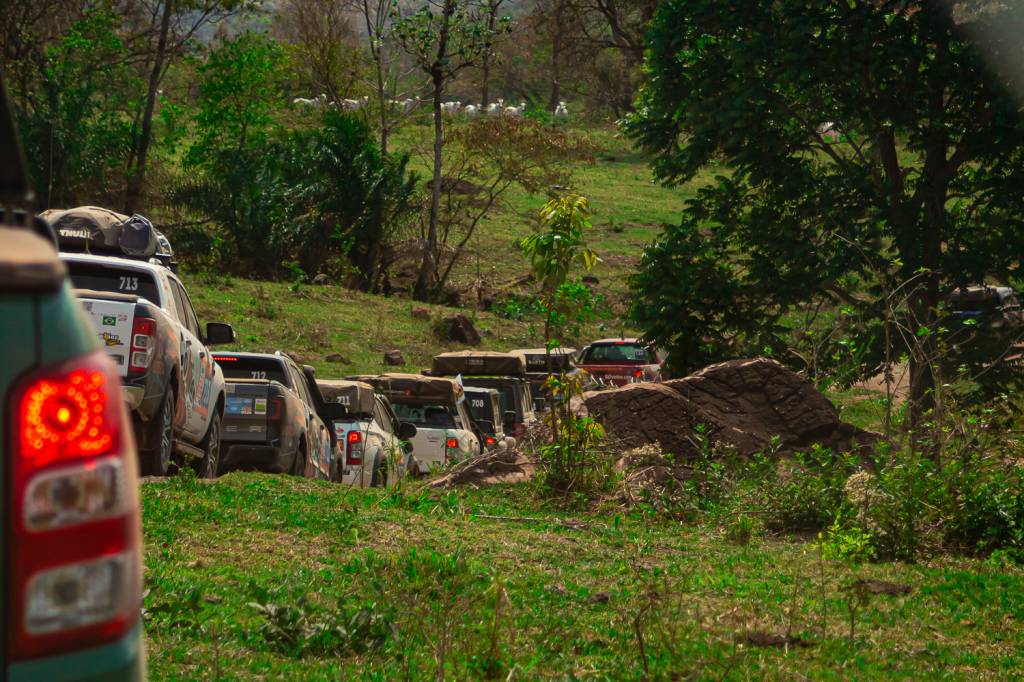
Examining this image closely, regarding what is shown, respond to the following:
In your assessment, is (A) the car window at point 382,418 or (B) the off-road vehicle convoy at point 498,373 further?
(B) the off-road vehicle convoy at point 498,373

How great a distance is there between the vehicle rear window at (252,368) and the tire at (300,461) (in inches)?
48.0

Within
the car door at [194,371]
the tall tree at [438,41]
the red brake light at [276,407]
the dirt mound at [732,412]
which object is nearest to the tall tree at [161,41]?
the tall tree at [438,41]

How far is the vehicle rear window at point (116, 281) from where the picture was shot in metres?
11.2

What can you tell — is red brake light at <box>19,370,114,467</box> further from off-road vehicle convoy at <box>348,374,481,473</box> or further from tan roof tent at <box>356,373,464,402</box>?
tan roof tent at <box>356,373,464,402</box>

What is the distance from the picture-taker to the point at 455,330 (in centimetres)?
3325

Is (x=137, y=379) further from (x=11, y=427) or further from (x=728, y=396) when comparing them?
(x=11, y=427)

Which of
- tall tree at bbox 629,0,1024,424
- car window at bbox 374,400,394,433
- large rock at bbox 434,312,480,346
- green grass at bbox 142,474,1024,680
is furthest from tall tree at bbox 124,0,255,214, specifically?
green grass at bbox 142,474,1024,680

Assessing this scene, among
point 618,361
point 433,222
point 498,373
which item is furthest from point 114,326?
point 433,222

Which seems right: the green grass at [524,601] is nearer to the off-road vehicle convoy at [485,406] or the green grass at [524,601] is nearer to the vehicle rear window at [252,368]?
the vehicle rear window at [252,368]

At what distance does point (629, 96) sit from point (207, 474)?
55.7 m

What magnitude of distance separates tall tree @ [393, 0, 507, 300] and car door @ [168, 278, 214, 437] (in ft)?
87.1

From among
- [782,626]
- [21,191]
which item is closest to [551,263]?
[782,626]

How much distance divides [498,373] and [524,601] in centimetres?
1876

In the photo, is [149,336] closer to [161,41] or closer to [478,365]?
[478,365]
